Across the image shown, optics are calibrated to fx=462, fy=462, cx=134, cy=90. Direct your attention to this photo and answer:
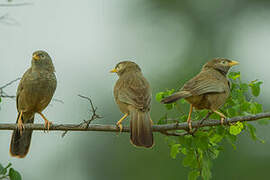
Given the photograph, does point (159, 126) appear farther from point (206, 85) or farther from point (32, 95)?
point (32, 95)

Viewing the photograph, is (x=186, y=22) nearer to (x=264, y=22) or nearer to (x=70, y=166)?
(x=264, y=22)

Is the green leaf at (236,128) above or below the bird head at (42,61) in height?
below

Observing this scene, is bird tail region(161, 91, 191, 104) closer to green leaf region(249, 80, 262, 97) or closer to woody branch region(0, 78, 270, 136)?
woody branch region(0, 78, 270, 136)

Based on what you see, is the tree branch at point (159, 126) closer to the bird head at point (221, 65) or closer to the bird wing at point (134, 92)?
the bird wing at point (134, 92)

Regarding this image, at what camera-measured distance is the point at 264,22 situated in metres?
27.8

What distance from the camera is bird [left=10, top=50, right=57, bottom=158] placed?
21.5 feet

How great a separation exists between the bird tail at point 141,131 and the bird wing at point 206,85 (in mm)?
685

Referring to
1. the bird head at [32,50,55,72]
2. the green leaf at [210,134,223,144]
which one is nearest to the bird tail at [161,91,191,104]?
the green leaf at [210,134,223,144]

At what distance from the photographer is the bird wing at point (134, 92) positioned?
5.78 metres

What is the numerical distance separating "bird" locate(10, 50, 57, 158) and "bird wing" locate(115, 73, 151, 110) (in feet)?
3.54

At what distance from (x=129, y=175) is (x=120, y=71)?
12.0 m

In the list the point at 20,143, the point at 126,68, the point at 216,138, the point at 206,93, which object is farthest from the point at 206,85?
the point at 20,143

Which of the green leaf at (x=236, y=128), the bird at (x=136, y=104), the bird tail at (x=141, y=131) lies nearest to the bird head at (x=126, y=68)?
the bird at (x=136, y=104)

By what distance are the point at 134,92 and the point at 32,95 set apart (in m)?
1.57
